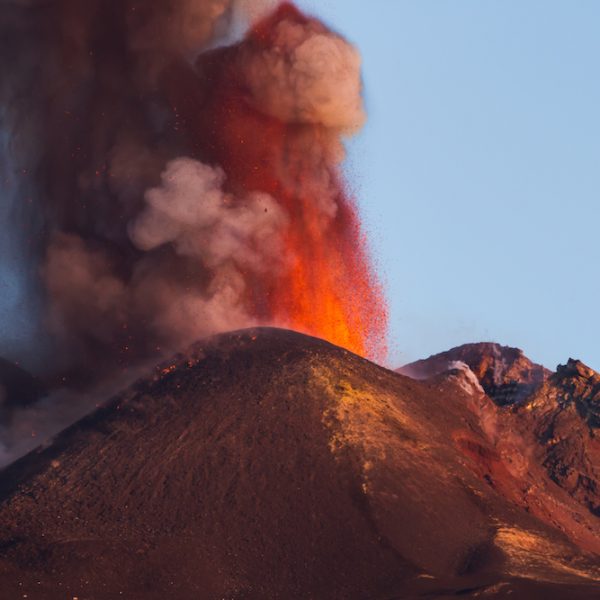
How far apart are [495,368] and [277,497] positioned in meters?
28.6

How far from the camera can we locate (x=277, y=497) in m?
50.0

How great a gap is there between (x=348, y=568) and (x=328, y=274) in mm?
34112

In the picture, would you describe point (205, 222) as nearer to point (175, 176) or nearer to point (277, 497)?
point (175, 176)

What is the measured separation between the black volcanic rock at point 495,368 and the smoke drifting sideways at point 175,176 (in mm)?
4427

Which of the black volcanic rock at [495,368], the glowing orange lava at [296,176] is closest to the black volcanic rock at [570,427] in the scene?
the black volcanic rock at [495,368]

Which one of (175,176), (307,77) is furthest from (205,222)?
(307,77)

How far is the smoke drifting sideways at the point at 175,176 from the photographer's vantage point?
7456cm

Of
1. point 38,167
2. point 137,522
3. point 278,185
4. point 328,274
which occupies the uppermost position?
point 38,167

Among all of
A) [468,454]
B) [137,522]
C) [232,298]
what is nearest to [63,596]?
[137,522]

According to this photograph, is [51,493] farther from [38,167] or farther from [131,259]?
[38,167]

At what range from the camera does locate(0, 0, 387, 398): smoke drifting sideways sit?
245 feet

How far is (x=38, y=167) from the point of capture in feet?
270

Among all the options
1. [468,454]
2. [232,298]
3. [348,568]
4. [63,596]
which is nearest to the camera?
[63,596]

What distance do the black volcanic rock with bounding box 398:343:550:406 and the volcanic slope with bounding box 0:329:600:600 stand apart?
11.3 metres
